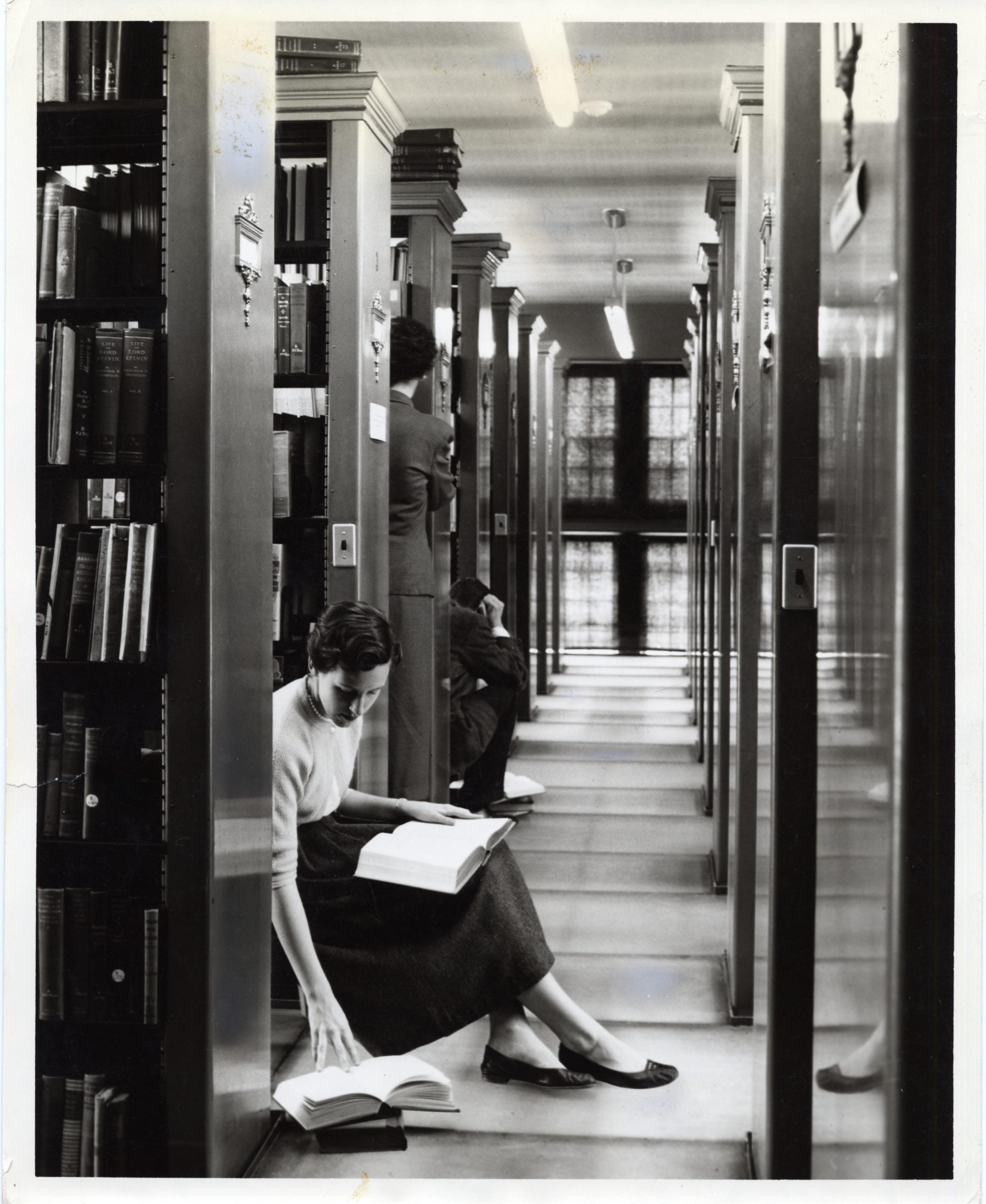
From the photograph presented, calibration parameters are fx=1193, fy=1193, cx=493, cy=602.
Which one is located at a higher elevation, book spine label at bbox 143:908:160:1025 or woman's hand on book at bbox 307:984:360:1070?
book spine label at bbox 143:908:160:1025

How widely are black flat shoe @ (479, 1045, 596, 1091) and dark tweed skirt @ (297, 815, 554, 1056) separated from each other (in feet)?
0.30

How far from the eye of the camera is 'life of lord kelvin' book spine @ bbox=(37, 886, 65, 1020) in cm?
198

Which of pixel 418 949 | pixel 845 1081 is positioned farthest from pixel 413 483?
pixel 845 1081

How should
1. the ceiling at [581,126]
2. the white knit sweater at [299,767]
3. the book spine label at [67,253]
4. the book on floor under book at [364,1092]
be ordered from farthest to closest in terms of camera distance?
the ceiling at [581,126] → the white knit sweater at [299,767] → the book on floor under book at [364,1092] → the book spine label at [67,253]

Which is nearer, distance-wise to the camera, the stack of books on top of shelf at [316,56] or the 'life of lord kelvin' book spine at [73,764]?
the 'life of lord kelvin' book spine at [73,764]

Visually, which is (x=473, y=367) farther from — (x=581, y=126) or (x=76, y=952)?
(x=76, y=952)

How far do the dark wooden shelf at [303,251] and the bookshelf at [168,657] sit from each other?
1.00 metres

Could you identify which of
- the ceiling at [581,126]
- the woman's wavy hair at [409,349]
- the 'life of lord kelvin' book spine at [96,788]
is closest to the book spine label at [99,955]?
the 'life of lord kelvin' book spine at [96,788]

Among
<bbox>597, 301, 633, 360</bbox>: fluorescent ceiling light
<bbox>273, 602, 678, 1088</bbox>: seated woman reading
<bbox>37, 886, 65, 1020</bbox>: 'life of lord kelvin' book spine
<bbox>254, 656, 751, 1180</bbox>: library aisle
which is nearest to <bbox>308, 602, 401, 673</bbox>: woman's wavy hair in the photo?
<bbox>273, 602, 678, 1088</bbox>: seated woman reading

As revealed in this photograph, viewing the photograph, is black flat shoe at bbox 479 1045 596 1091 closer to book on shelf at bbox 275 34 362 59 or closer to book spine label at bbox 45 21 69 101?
book spine label at bbox 45 21 69 101

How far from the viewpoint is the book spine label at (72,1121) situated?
78.1 inches

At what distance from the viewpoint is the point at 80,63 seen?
197cm

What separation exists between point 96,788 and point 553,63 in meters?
1.42

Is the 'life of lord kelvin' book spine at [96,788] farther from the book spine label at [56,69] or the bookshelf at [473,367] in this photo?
the bookshelf at [473,367]
